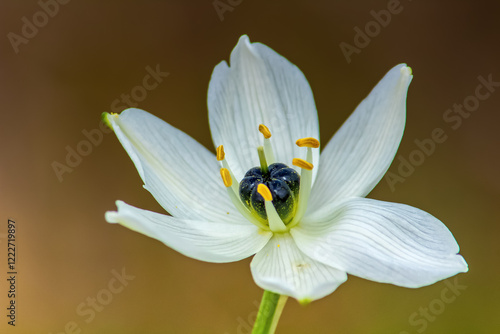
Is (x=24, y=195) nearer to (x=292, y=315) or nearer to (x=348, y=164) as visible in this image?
(x=292, y=315)

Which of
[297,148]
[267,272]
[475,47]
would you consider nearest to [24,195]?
[297,148]

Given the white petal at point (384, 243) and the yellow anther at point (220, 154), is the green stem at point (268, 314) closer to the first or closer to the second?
the white petal at point (384, 243)

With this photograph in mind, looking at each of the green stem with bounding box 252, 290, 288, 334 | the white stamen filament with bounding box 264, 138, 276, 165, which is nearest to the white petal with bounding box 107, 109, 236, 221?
the white stamen filament with bounding box 264, 138, 276, 165

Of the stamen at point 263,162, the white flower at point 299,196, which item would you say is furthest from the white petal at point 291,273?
the stamen at point 263,162

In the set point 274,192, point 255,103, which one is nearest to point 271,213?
point 274,192

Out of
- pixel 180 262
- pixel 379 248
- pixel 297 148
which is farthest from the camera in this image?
pixel 180 262

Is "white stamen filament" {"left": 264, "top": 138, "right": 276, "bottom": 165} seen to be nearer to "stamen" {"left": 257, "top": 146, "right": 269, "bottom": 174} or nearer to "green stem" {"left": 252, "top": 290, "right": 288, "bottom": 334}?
"stamen" {"left": 257, "top": 146, "right": 269, "bottom": 174}
